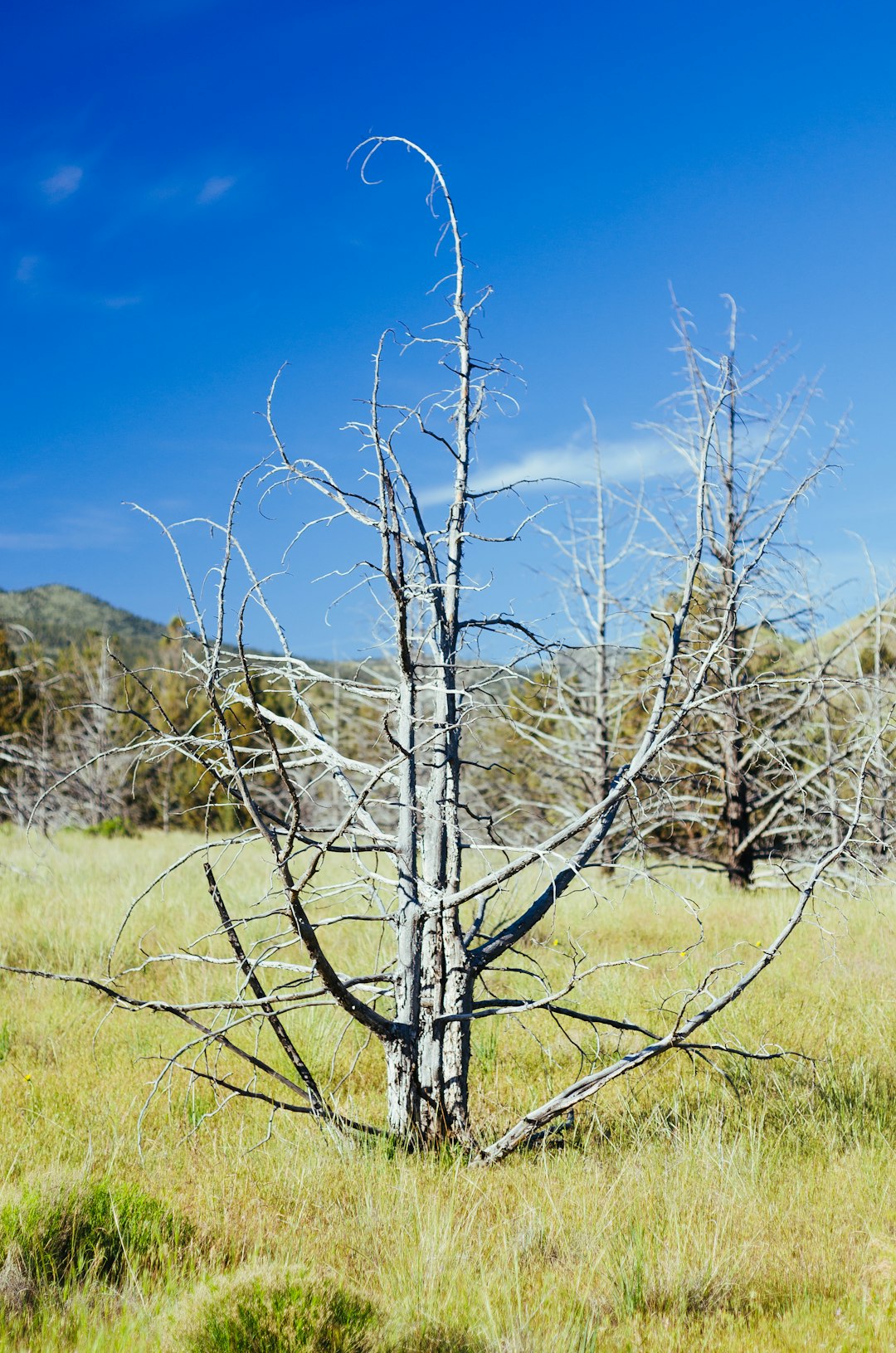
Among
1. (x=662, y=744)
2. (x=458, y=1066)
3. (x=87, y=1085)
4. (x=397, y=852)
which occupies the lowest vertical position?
A: (x=87, y=1085)

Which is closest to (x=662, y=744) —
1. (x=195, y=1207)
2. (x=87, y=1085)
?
(x=195, y=1207)

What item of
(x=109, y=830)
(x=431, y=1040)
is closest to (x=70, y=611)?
(x=109, y=830)

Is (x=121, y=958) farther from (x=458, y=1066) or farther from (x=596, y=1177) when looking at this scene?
(x=596, y=1177)

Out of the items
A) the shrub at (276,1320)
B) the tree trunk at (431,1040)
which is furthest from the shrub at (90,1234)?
the tree trunk at (431,1040)

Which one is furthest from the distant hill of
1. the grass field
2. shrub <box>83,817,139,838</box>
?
the grass field

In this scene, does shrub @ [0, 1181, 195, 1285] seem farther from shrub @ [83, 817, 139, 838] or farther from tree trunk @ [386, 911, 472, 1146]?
shrub @ [83, 817, 139, 838]

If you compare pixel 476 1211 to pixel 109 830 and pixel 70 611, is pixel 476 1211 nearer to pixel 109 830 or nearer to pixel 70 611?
pixel 109 830

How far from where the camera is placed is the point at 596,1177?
3.22 m

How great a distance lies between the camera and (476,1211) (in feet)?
9.56

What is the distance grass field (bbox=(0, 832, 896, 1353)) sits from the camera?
92.6 inches

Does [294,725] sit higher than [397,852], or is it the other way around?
[294,725]

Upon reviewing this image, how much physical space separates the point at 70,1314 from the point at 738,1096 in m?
2.68

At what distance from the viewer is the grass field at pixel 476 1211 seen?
2352 millimetres

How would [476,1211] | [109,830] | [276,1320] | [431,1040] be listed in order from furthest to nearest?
1. [109,830]
2. [431,1040]
3. [476,1211]
4. [276,1320]
